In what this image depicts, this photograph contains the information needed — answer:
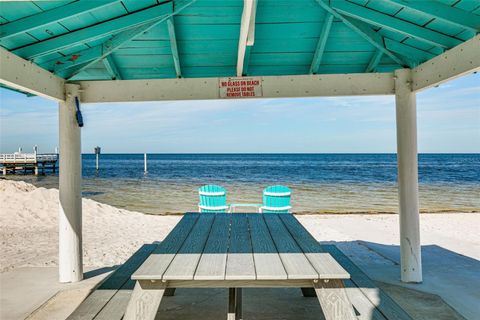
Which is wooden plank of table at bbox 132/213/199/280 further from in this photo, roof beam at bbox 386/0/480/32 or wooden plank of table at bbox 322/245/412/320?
roof beam at bbox 386/0/480/32

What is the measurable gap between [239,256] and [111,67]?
9.70 ft

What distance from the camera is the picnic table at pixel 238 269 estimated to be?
1875 mm

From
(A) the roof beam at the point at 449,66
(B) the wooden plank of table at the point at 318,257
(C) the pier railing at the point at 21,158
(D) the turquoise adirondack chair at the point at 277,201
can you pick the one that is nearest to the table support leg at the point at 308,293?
(B) the wooden plank of table at the point at 318,257

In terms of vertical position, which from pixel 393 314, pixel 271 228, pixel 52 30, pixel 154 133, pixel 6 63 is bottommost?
pixel 393 314

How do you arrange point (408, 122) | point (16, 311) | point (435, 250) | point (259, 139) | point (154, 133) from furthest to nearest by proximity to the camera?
point (154, 133)
point (259, 139)
point (435, 250)
point (408, 122)
point (16, 311)

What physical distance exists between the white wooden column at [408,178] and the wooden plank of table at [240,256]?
210 centimetres

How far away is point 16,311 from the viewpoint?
3.47m

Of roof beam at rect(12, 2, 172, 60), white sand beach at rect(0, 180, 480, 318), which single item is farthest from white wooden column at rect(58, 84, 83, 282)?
roof beam at rect(12, 2, 172, 60)

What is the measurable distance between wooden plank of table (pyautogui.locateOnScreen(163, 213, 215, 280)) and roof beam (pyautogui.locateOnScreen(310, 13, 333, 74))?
2129 millimetres

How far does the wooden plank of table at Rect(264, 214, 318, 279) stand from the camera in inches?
74.0

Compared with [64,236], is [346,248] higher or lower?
lower

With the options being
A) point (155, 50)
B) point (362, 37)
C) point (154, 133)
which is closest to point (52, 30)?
point (155, 50)

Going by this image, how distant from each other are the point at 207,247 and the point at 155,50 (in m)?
2.52

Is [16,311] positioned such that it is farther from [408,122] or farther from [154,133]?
[154,133]
